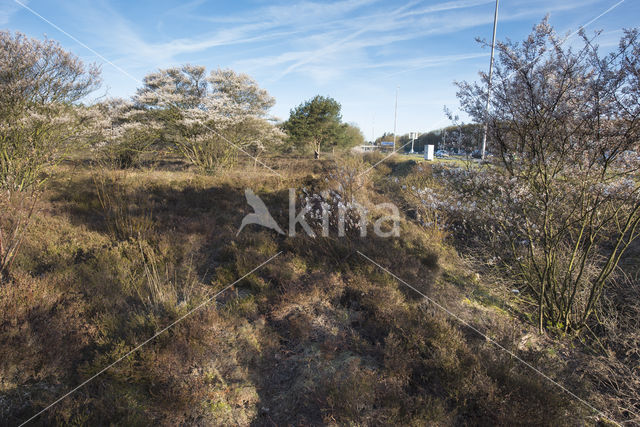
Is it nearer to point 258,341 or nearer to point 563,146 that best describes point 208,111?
point 258,341

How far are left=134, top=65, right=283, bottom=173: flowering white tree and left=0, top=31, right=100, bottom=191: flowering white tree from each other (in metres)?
3.20

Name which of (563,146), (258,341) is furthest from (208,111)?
(563,146)

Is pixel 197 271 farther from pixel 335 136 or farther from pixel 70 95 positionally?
pixel 335 136

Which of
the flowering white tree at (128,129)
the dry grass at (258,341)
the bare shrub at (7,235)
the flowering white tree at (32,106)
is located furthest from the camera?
the flowering white tree at (128,129)

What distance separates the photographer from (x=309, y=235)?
5902 mm

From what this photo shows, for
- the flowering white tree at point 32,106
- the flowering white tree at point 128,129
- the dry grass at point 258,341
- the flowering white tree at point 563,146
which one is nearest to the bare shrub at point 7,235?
the dry grass at point 258,341

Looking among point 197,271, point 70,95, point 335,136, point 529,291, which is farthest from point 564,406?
point 335,136

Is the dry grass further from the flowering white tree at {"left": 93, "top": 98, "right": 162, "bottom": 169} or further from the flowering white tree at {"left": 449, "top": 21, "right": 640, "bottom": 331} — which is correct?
the flowering white tree at {"left": 93, "top": 98, "right": 162, "bottom": 169}

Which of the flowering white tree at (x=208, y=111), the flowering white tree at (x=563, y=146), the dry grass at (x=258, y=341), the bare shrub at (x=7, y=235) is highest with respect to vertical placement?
the flowering white tree at (x=208, y=111)

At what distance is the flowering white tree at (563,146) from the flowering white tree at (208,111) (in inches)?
433

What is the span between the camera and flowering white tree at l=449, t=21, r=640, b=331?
3086mm

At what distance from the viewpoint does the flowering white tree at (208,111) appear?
12742mm

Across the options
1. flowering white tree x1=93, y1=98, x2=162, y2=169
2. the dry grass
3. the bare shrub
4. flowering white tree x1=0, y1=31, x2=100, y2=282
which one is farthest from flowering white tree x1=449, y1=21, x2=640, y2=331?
flowering white tree x1=93, y1=98, x2=162, y2=169

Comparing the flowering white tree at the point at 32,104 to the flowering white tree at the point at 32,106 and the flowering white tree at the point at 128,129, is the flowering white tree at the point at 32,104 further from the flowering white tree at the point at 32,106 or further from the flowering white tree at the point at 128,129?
the flowering white tree at the point at 128,129
